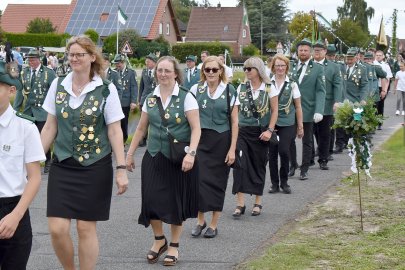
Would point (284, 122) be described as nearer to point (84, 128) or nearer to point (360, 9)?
point (84, 128)

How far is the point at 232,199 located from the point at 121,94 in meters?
6.13

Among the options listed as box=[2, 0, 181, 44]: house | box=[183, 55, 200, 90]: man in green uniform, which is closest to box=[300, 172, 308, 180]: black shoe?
box=[183, 55, 200, 90]: man in green uniform

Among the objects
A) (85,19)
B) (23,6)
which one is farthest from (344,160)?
(23,6)

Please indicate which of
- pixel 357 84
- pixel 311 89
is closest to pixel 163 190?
pixel 311 89

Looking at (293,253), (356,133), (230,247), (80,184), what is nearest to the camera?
(80,184)

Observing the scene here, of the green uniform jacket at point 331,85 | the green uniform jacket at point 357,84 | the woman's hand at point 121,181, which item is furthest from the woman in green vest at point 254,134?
the green uniform jacket at point 357,84

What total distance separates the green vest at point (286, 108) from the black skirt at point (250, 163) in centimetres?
127

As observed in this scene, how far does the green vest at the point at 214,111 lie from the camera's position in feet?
27.0

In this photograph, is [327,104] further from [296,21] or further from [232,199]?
[296,21]

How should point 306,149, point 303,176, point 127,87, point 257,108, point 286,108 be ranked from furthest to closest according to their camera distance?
point 127,87
point 306,149
point 303,176
point 286,108
point 257,108

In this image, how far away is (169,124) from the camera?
7.02 meters

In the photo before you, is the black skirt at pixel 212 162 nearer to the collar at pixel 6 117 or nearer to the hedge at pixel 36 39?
the collar at pixel 6 117

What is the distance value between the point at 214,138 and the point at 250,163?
51.9 inches

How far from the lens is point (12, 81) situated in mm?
4688
